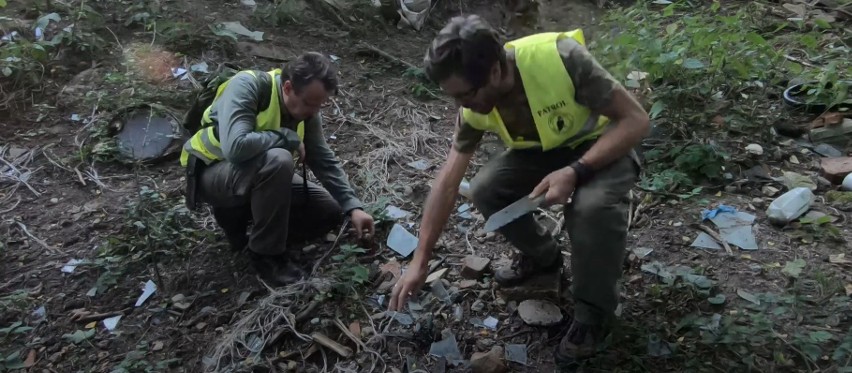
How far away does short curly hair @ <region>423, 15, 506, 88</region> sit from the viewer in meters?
2.11

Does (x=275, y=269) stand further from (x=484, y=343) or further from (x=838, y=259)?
(x=838, y=259)

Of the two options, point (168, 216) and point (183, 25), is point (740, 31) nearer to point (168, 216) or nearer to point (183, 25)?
point (168, 216)

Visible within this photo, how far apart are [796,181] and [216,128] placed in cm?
281

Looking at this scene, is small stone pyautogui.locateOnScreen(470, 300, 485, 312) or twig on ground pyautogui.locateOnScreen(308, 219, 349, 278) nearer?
small stone pyautogui.locateOnScreen(470, 300, 485, 312)

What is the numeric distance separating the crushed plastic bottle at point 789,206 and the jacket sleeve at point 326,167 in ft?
6.34

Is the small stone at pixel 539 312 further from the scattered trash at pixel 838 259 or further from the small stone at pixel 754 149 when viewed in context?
the small stone at pixel 754 149

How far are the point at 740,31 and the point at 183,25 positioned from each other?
3.85 meters

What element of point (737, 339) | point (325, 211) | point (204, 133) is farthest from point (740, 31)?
point (204, 133)

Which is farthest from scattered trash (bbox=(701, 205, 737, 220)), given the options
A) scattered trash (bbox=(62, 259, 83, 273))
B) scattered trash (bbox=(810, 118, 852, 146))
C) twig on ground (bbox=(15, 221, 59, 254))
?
twig on ground (bbox=(15, 221, 59, 254))

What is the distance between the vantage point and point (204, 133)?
3.12 meters

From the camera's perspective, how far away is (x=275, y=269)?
3.18m

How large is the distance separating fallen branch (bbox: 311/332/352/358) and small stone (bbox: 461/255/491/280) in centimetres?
66

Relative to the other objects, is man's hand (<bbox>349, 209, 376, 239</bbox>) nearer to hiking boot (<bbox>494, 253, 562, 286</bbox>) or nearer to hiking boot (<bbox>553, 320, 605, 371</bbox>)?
hiking boot (<bbox>494, 253, 562, 286</bbox>)

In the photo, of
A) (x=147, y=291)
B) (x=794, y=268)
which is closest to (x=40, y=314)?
(x=147, y=291)
